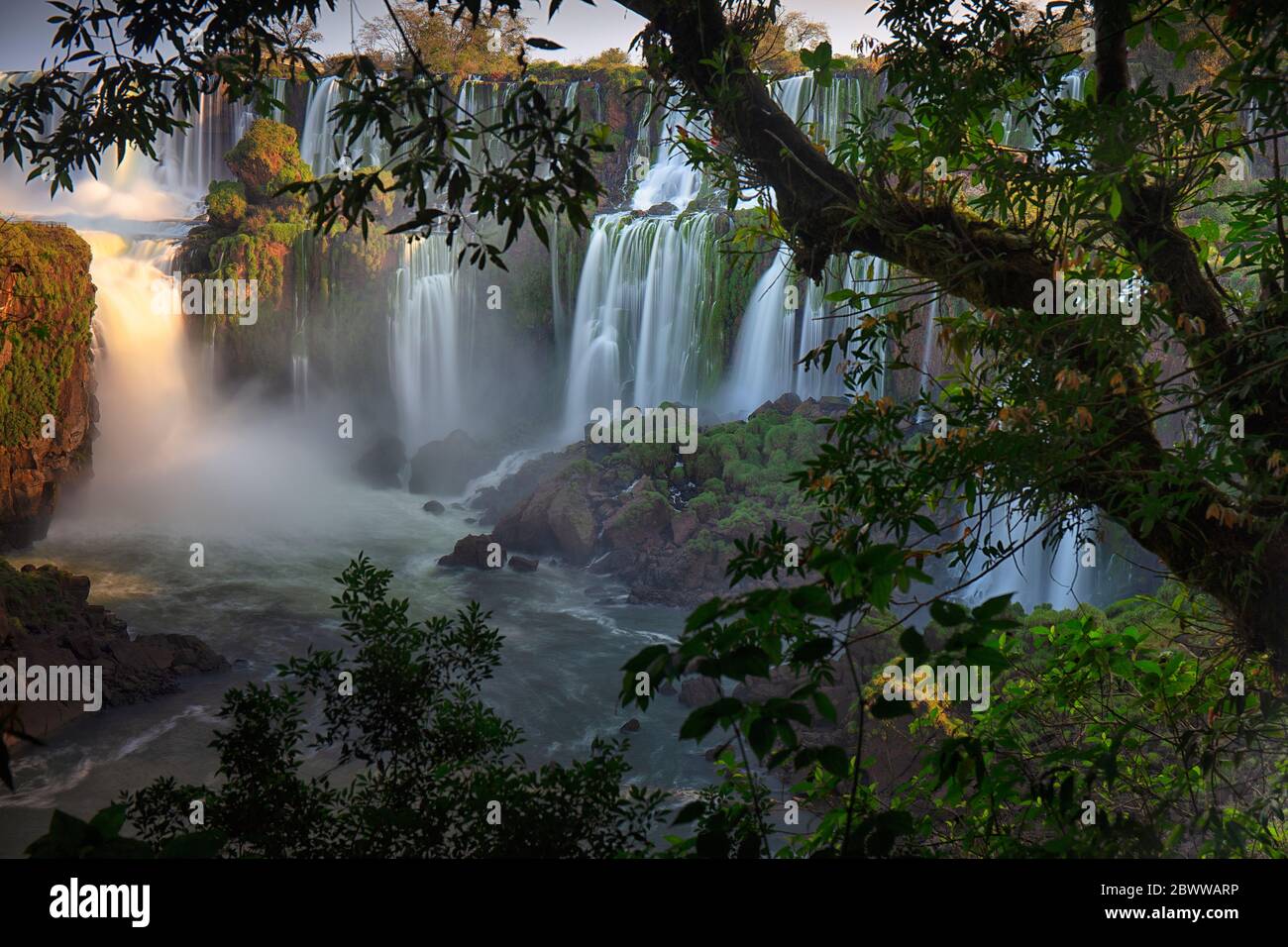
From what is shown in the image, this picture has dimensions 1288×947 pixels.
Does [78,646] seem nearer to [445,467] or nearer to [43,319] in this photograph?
[43,319]

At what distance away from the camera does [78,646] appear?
6.81m

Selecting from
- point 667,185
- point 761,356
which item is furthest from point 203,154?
point 761,356

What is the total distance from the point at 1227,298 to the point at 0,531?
33.1 feet

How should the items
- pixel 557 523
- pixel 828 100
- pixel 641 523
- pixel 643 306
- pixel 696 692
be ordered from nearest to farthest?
pixel 696 692
pixel 641 523
pixel 557 523
pixel 828 100
pixel 643 306

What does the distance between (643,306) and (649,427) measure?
2.14m

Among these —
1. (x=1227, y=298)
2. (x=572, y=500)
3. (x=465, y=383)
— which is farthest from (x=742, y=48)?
(x=465, y=383)

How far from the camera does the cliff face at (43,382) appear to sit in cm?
873

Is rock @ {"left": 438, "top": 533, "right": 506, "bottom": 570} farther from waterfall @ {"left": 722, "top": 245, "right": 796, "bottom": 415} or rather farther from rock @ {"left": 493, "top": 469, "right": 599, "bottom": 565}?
waterfall @ {"left": 722, "top": 245, "right": 796, "bottom": 415}

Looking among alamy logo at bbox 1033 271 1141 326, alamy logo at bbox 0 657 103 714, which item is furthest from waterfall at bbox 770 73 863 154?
alamy logo at bbox 1033 271 1141 326

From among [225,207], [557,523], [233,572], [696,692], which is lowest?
[696,692]

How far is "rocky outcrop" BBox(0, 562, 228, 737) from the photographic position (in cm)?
642

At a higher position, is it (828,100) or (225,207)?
(828,100)

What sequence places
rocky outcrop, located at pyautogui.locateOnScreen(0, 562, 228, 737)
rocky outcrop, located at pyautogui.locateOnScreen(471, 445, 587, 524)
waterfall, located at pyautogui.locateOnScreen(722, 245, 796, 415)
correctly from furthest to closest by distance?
waterfall, located at pyautogui.locateOnScreen(722, 245, 796, 415) → rocky outcrop, located at pyautogui.locateOnScreen(471, 445, 587, 524) → rocky outcrop, located at pyautogui.locateOnScreen(0, 562, 228, 737)
